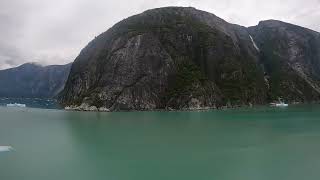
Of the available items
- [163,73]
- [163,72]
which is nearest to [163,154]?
[163,73]

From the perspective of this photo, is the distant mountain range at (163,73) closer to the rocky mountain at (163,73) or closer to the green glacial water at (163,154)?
the rocky mountain at (163,73)

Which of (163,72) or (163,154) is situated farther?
(163,72)

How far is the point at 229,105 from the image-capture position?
17150cm

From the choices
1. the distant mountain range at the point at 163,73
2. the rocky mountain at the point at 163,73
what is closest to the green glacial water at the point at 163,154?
the rocky mountain at the point at 163,73

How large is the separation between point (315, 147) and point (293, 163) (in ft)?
44.1

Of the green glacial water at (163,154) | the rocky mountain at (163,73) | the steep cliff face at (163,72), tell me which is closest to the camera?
the green glacial water at (163,154)

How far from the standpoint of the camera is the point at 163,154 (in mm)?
53906

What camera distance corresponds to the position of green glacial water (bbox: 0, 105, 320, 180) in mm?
42125

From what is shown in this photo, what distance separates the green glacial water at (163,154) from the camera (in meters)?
42.1

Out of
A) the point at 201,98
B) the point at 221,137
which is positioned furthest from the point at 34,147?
the point at 201,98

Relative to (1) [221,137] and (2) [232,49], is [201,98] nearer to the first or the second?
(2) [232,49]

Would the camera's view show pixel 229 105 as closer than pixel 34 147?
No

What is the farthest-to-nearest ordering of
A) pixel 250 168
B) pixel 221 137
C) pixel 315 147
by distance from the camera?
pixel 221 137, pixel 315 147, pixel 250 168

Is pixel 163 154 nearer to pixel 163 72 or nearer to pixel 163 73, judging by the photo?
pixel 163 73
